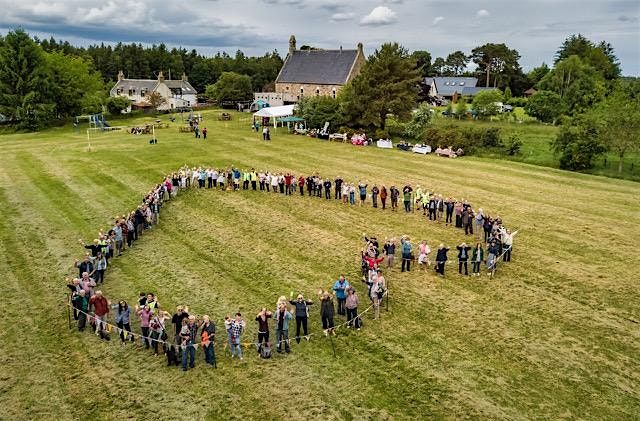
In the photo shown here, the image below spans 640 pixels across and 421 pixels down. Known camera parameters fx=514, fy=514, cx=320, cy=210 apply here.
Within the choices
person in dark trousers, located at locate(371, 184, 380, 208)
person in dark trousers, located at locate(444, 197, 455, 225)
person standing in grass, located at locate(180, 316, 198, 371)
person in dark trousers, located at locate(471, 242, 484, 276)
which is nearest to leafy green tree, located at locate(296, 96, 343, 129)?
person in dark trousers, located at locate(371, 184, 380, 208)

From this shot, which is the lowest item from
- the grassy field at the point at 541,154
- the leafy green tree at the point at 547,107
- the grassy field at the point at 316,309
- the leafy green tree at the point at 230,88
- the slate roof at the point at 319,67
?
the grassy field at the point at 316,309

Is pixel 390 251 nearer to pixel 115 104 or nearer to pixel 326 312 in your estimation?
pixel 326 312

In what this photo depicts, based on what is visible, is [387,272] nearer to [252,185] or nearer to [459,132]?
[252,185]

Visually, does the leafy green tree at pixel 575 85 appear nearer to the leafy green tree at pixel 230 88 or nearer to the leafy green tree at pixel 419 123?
the leafy green tree at pixel 419 123

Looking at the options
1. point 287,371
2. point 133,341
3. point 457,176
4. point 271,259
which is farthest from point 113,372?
point 457,176

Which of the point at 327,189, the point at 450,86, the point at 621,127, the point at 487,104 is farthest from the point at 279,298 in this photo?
the point at 450,86

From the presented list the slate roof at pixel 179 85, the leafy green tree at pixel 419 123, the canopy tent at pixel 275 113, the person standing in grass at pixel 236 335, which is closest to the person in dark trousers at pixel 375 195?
the person standing in grass at pixel 236 335

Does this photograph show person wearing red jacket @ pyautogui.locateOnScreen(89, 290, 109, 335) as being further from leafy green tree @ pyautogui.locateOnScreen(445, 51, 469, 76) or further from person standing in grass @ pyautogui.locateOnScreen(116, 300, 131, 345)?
leafy green tree @ pyautogui.locateOnScreen(445, 51, 469, 76)
